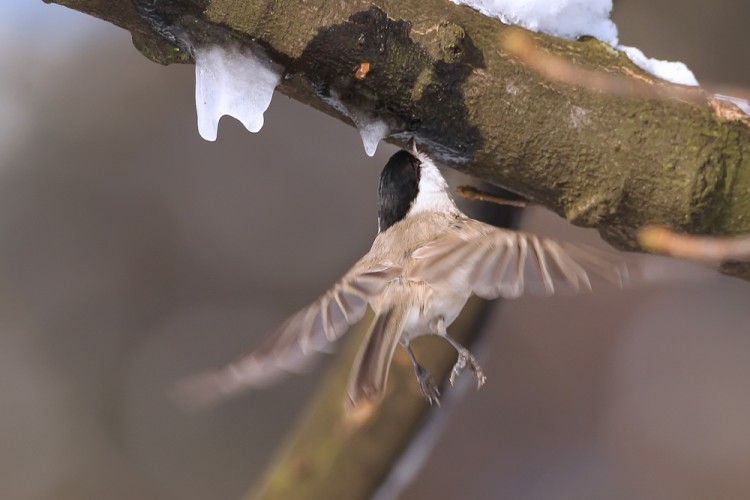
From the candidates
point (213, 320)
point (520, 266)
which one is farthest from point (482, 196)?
point (213, 320)

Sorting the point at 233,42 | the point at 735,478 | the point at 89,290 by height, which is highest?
the point at 233,42

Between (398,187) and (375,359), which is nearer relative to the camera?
(375,359)

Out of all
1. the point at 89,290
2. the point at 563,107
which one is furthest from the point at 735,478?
the point at 89,290

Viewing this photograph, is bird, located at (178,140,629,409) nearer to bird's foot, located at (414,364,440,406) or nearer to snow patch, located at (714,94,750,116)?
bird's foot, located at (414,364,440,406)

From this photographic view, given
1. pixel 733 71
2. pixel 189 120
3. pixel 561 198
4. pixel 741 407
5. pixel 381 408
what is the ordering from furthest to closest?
pixel 189 120
pixel 741 407
pixel 733 71
pixel 381 408
pixel 561 198

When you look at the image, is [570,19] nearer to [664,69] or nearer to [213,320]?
[664,69]

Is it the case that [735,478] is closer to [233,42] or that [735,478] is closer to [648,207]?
[648,207]
